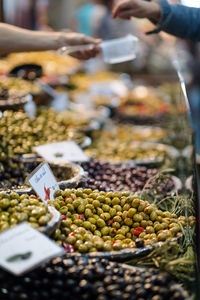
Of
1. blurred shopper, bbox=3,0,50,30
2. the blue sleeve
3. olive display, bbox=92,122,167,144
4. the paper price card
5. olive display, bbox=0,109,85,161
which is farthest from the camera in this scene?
blurred shopper, bbox=3,0,50,30

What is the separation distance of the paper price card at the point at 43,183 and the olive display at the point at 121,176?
570 millimetres

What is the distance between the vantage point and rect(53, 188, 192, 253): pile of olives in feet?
5.70

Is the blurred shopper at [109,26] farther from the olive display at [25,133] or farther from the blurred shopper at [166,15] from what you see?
the olive display at [25,133]

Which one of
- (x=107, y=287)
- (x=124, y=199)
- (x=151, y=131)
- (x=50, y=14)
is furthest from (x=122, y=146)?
(x=50, y=14)

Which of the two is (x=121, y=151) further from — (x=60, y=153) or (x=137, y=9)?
(x=137, y=9)

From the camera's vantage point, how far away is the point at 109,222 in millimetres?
1939

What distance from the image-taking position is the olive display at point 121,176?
272 centimetres

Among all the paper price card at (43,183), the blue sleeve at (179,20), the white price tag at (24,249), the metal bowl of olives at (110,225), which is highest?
the blue sleeve at (179,20)

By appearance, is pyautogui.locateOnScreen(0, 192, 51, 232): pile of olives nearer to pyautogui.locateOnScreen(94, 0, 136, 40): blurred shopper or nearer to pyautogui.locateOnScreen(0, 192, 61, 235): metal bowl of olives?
pyautogui.locateOnScreen(0, 192, 61, 235): metal bowl of olives

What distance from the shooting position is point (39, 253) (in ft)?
4.43

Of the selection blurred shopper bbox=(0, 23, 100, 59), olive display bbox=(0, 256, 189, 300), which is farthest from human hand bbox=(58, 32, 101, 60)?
olive display bbox=(0, 256, 189, 300)

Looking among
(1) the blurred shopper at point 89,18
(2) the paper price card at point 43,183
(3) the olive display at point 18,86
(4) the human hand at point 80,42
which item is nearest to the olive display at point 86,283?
(2) the paper price card at point 43,183

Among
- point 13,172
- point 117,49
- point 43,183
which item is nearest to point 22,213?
point 43,183

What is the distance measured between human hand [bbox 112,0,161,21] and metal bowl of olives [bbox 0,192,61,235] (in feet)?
6.69
